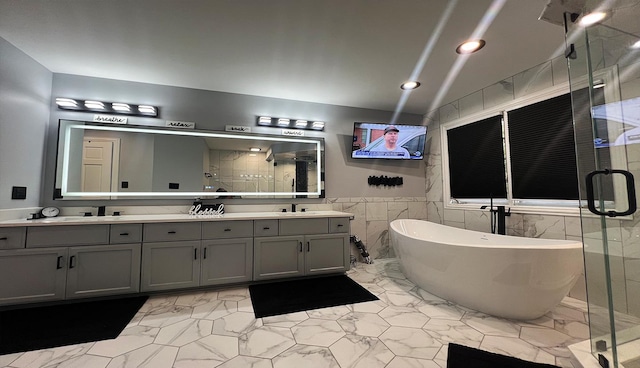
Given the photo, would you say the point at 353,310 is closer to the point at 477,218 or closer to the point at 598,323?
the point at 598,323

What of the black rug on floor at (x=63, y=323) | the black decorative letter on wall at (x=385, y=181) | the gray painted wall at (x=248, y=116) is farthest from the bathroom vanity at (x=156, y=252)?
the black decorative letter on wall at (x=385, y=181)

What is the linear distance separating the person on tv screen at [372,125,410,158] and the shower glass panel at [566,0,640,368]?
2175 millimetres

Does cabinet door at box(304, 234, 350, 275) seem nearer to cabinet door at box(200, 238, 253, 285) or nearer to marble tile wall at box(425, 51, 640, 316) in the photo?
cabinet door at box(200, 238, 253, 285)

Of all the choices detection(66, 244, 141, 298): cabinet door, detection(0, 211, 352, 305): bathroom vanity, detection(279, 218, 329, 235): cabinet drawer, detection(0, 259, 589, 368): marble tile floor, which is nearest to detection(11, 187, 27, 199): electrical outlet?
detection(0, 211, 352, 305): bathroom vanity

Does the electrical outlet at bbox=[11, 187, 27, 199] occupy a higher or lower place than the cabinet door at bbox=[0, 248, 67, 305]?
higher

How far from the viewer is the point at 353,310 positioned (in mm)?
2166

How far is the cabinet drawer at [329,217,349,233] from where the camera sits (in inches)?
120

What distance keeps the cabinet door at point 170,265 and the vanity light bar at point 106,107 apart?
1.61m

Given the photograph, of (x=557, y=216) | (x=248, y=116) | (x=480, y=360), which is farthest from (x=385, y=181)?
(x=480, y=360)

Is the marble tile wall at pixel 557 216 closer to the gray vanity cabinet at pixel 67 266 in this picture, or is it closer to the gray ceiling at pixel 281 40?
the gray ceiling at pixel 281 40

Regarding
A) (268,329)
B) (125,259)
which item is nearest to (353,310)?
(268,329)

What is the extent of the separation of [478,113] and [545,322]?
250 centimetres

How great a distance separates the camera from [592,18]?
1.47m

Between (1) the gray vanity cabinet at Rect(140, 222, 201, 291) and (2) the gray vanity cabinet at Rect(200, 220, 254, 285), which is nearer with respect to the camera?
(1) the gray vanity cabinet at Rect(140, 222, 201, 291)
